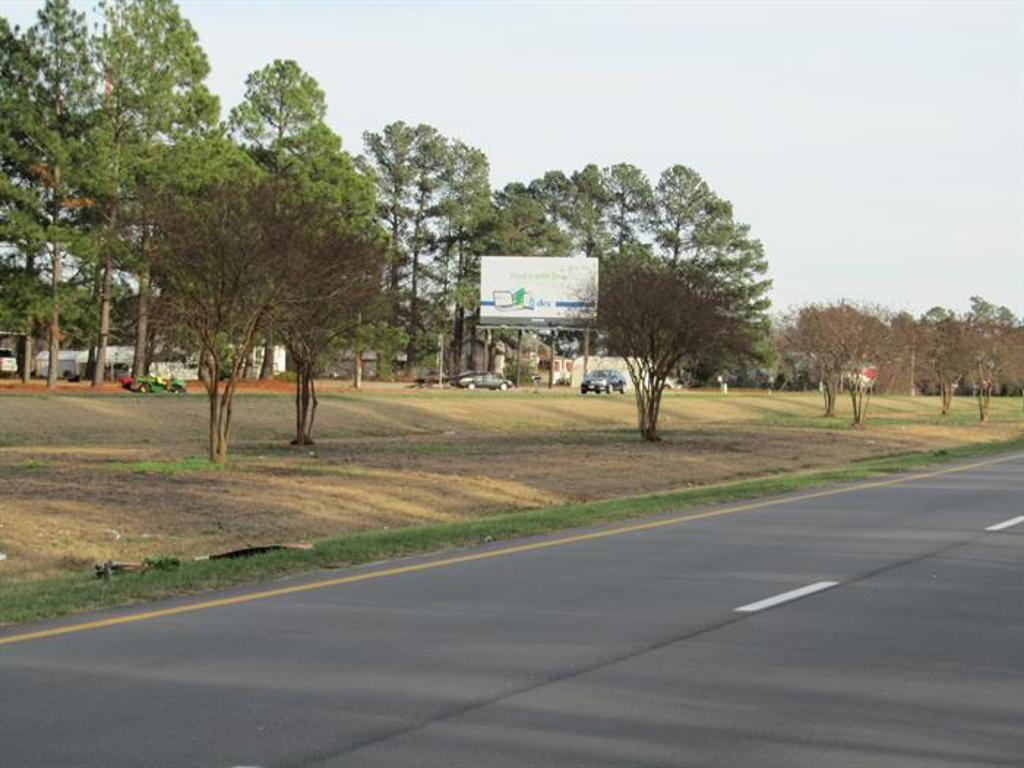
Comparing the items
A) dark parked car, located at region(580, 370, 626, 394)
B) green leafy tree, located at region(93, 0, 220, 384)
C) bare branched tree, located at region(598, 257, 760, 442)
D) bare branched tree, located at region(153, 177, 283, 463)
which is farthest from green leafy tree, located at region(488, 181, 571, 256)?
bare branched tree, located at region(153, 177, 283, 463)

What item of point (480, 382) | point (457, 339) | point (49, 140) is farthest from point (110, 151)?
point (457, 339)

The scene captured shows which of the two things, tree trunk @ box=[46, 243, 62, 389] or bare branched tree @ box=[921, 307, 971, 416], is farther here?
bare branched tree @ box=[921, 307, 971, 416]

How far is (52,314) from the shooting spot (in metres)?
50.9

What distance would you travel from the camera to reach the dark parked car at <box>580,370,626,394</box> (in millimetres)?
77750

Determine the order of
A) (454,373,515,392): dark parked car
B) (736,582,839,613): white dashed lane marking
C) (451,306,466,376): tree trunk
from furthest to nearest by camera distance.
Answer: (451,306,466,376): tree trunk → (454,373,515,392): dark parked car → (736,582,839,613): white dashed lane marking

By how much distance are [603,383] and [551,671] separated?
232 feet

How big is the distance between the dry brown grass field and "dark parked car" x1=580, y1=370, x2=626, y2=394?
13.7 metres

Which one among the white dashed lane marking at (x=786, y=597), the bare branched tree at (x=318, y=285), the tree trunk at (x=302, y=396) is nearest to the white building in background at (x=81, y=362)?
the tree trunk at (x=302, y=396)

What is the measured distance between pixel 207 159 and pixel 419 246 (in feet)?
128

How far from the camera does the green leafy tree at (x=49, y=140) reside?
49.4 metres

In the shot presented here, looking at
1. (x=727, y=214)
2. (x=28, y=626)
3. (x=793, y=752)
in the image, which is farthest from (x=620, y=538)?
(x=727, y=214)

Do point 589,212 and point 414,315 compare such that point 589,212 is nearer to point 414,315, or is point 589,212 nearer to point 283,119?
point 414,315

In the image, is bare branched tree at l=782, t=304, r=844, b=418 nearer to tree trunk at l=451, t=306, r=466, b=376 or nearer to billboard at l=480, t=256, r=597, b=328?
billboard at l=480, t=256, r=597, b=328

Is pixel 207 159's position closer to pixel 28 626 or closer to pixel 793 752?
pixel 28 626
